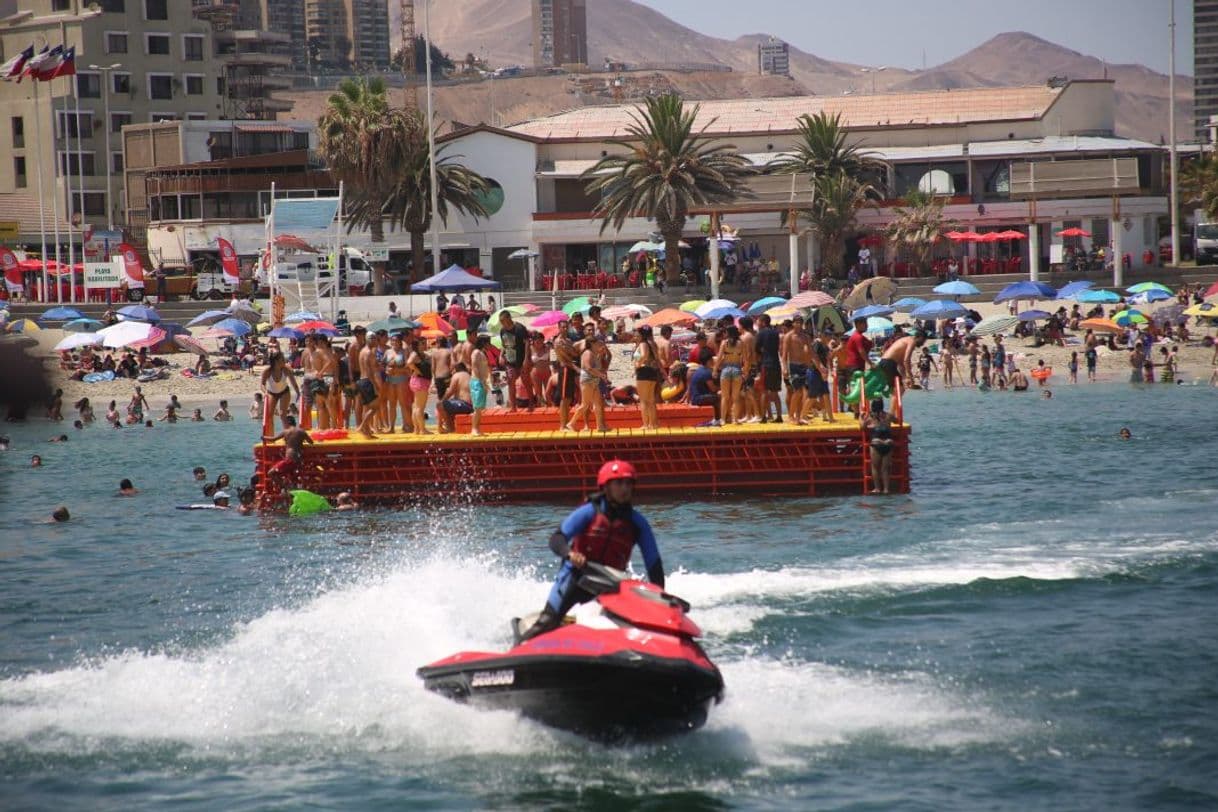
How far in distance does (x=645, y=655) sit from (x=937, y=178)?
6457 cm

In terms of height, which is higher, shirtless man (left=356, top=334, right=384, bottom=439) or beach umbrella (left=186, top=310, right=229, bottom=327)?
beach umbrella (left=186, top=310, right=229, bottom=327)

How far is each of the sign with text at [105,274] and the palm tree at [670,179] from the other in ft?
69.4

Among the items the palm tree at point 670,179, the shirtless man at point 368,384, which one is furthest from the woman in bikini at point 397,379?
the palm tree at point 670,179

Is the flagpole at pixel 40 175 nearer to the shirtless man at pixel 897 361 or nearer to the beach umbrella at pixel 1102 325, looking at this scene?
the beach umbrella at pixel 1102 325

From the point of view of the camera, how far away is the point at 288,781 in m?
12.9

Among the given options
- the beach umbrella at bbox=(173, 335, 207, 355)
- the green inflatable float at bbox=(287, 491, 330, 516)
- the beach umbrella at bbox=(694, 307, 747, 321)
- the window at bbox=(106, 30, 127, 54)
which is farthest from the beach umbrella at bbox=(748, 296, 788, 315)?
the window at bbox=(106, 30, 127, 54)

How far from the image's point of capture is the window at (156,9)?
100 meters

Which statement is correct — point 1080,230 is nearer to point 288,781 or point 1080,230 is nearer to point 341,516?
point 341,516

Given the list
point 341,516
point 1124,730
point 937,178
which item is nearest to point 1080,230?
point 937,178

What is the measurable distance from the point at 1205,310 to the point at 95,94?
228ft

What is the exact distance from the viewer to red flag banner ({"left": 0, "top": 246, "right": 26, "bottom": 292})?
240 feet

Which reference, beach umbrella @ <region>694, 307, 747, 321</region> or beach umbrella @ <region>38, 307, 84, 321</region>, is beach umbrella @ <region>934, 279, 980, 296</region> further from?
beach umbrella @ <region>38, 307, 84, 321</region>

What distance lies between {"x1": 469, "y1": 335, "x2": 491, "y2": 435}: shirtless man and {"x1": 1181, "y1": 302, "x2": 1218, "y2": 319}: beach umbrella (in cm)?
3412

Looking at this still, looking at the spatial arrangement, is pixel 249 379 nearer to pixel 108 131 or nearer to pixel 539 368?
pixel 539 368
